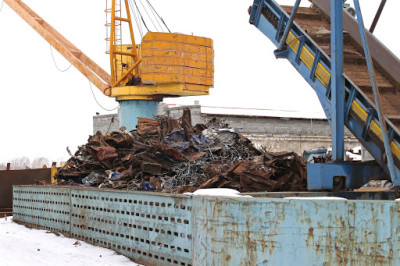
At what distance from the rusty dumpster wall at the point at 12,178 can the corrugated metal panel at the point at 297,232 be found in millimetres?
12561

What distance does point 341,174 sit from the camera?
843 cm

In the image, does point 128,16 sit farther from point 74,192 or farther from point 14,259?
point 14,259

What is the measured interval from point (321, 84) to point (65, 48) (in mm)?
23952

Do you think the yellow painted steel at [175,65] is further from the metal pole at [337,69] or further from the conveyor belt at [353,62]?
the metal pole at [337,69]

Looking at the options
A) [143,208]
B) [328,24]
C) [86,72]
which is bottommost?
[143,208]

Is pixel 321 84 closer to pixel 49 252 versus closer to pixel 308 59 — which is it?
pixel 308 59

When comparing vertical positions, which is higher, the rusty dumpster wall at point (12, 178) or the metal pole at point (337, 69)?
the metal pole at point (337, 69)

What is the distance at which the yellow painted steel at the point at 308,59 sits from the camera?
9031mm

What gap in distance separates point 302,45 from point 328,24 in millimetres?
1414

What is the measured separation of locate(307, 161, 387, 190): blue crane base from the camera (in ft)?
27.2

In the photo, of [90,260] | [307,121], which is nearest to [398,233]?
[90,260]

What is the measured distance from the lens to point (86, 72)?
3030 cm

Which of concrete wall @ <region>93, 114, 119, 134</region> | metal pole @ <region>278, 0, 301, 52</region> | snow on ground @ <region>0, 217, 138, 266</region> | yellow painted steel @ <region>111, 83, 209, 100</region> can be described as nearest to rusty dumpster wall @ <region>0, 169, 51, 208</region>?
snow on ground @ <region>0, 217, 138, 266</region>

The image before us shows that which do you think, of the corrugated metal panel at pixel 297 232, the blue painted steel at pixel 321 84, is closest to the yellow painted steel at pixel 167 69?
the blue painted steel at pixel 321 84
